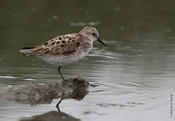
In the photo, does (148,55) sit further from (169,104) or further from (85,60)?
(169,104)

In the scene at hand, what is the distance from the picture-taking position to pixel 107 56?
13.7 m

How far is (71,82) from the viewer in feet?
33.1

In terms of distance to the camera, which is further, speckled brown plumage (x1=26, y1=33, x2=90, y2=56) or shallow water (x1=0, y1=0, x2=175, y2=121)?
speckled brown plumage (x1=26, y1=33, x2=90, y2=56)

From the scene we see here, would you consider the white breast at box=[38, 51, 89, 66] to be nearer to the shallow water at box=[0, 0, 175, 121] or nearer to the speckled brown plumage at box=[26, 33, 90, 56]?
the speckled brown plumage at box=[26, 33, 90, 56]

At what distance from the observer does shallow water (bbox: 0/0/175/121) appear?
8.98 meters

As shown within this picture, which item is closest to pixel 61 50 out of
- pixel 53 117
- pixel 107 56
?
pixel 53 117

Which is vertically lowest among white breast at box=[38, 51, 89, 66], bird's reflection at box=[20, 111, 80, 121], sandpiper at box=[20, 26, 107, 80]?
bird's reflection at box=[20, 111, 80, 121]

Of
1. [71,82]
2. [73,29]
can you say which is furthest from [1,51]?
[71,82]

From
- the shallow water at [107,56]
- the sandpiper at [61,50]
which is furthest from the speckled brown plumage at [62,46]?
the shallow water at [107,56]

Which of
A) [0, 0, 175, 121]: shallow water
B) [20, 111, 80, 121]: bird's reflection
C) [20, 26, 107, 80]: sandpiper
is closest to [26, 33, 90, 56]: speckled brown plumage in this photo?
[20, 26, 107, 80]: sandpiper

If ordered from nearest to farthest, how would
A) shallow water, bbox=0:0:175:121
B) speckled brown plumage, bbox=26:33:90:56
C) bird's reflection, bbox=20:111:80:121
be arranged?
bird's reflection, bbox=20:111:80:121 → shallow water, bbox=0:0:175:121 → speckled brown plumage, bbox=26:33:90:56

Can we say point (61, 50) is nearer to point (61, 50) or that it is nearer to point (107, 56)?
point (61, 50)

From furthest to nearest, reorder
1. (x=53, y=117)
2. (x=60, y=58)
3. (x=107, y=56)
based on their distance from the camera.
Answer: (x=107, y=56) < (x=60, y=58) < (x=53, y=117)

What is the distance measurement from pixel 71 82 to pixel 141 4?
10207 mm
